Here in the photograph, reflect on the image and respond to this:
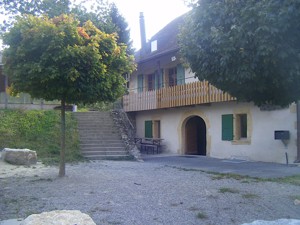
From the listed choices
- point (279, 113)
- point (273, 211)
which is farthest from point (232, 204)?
point (279, 113)

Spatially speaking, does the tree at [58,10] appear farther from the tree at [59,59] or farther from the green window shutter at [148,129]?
the tree at [59,59]

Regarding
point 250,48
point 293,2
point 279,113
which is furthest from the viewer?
point 279,113

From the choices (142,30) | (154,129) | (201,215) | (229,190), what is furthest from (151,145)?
(201,215)

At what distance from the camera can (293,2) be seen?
15.8 ft

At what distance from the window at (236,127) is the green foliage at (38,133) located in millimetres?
7106

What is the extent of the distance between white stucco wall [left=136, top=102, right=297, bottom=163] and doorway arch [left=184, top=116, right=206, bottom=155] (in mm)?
557

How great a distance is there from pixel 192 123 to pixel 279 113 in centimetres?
741

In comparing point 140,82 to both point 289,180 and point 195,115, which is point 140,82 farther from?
point 289,180

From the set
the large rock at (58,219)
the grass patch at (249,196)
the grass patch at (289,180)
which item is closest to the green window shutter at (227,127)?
the grass patch at (289,180)

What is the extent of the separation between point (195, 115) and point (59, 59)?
1220cm

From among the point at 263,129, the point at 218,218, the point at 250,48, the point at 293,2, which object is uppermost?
the point at 293,2

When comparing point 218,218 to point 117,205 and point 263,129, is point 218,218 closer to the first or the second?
point 117,205

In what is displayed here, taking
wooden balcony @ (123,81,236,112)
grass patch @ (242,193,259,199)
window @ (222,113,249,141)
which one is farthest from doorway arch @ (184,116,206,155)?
grass patch @ (242,193,259,199)

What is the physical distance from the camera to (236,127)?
57.7 feet
